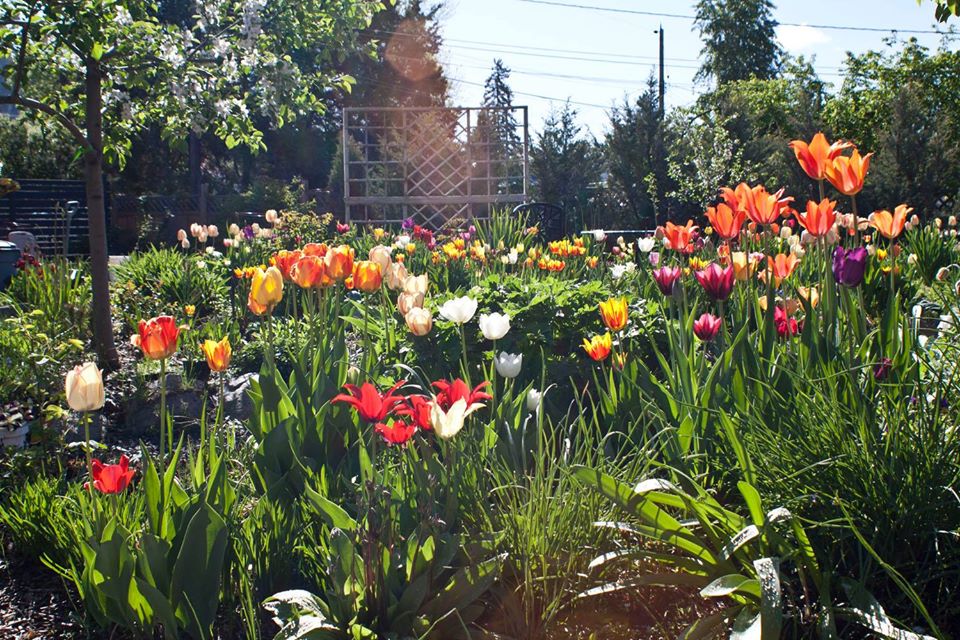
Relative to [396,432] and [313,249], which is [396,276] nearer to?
[313,249]

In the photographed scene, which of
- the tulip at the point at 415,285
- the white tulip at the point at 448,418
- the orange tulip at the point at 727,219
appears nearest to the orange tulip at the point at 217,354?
the tulip at the point at 415,285

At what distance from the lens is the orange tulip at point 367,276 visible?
102 inches

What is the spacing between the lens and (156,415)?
3.92m

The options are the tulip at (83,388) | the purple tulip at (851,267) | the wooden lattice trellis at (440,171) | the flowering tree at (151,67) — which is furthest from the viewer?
the wooden lattice trellis at (440,171)

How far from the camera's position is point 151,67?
4.60 metres

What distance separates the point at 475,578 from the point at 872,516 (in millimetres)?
788

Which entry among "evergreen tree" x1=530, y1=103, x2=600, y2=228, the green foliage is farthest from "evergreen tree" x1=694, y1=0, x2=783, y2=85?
the green foliage

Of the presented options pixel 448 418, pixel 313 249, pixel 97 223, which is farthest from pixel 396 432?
pixel 97 223

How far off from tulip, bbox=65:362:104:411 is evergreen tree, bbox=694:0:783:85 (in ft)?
113

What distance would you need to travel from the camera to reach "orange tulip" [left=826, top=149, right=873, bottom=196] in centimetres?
195

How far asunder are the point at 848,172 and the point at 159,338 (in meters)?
1.64

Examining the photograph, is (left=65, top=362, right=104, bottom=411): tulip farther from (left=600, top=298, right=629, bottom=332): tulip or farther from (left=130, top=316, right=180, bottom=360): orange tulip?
(left=600, top=298, right=629, bottom=332): tulip

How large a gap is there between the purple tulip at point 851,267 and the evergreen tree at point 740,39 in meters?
33.7

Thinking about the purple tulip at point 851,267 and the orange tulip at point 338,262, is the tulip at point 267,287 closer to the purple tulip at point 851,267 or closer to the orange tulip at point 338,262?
the orange tulip at point 338,262
